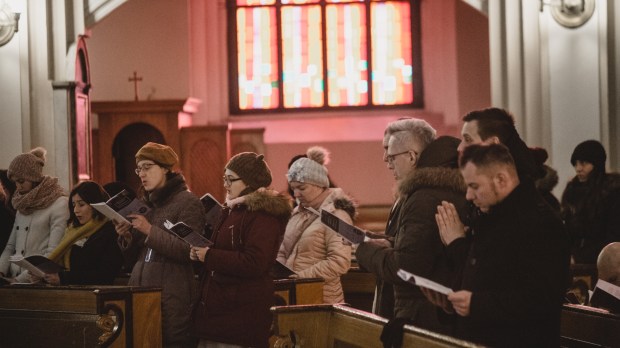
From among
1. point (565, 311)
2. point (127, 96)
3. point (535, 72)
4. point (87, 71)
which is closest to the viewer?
point (565, 311)

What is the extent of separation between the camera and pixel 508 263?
3.34m

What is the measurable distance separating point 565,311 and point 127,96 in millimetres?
11621

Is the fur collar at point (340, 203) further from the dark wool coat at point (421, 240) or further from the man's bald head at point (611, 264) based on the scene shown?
the dark wool coat at point (421, 240)

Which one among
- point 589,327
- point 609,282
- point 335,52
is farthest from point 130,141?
point 589,327

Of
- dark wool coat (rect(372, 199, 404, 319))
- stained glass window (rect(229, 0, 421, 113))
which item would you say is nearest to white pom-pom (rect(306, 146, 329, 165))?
dark wool coat (rect(372, 199, 404, 319))

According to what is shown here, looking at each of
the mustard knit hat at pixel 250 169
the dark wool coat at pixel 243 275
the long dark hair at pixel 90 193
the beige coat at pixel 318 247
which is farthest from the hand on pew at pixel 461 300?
the long dark hair at pixel 90 193

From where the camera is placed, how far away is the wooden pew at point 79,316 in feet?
18.1

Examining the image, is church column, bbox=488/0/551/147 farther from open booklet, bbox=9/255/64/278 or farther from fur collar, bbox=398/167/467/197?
fur collar, bbox=398/167/467/197

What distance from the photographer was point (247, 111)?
53.4ft

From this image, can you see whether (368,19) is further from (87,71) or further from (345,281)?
(345,281)

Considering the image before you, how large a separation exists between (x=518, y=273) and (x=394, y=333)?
0.59 m

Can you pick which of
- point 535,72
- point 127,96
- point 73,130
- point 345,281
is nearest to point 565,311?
point 345,281

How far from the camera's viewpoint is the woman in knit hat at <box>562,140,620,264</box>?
678 cm

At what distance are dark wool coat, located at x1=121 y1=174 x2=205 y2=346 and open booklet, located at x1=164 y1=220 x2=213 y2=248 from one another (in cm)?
32
